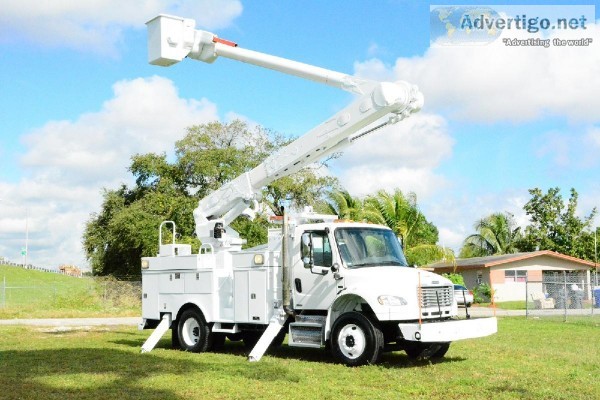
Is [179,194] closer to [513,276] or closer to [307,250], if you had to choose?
[513,276]

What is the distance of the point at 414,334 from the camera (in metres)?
13.2

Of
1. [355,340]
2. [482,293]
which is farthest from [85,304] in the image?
[355,340]

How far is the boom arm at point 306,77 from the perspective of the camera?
13.9m

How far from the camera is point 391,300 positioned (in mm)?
13484

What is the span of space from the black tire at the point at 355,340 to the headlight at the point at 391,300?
42 cm

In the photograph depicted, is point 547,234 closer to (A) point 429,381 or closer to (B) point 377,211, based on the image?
(B) point 377,211

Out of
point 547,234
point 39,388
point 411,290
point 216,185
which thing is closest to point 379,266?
point 411,290

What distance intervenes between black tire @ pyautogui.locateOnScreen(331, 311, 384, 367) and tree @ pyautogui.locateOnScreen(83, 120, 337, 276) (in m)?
30.0

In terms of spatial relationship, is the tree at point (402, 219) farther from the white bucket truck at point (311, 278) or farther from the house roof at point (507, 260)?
the white bucket truck at point (311, 278)

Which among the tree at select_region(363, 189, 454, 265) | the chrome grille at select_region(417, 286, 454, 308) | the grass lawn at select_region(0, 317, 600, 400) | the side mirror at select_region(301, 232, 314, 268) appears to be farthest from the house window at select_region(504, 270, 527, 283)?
the side mirror at select_region(301, 232, 314, 268)

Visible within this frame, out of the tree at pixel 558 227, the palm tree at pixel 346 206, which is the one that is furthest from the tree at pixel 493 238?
the palm tree at pixel 346 206

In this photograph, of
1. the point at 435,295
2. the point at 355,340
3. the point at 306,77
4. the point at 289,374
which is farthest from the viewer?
the point at 306,77

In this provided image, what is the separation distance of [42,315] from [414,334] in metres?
25.2

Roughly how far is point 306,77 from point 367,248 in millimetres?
3599
